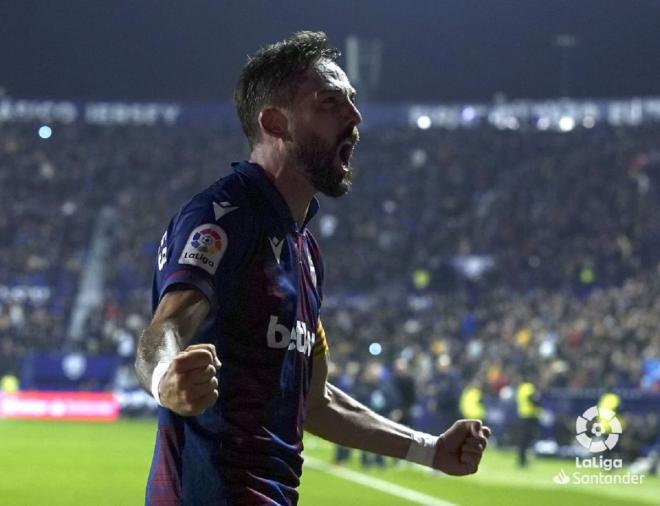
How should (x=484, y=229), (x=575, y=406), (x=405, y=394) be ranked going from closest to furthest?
(x=405, y=394) < (x=575, y=406) < (x=484, y=229)

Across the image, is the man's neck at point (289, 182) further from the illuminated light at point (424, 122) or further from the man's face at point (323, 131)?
the illuminated light at point (424, 122)

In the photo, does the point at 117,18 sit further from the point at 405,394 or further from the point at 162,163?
the point at 405,394

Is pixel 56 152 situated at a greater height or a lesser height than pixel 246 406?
greater

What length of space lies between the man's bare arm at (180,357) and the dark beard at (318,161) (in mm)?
657

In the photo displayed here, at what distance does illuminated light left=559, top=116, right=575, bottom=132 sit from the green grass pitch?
28.2 meters

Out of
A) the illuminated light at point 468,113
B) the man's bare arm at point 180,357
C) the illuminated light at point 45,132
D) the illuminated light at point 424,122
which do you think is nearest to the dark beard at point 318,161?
the man's bare arm at point 180,357

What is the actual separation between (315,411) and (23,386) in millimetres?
32801

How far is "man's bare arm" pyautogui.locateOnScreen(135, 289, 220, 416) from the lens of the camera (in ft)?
8.99

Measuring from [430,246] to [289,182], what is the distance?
39.4 m

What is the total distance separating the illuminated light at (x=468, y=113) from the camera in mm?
53406

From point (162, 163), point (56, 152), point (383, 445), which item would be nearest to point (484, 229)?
point (162, 163)

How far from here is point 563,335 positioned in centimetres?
3091

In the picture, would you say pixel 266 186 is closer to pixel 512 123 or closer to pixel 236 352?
pixel 236 352

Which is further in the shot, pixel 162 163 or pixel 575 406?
pixel 162 163
